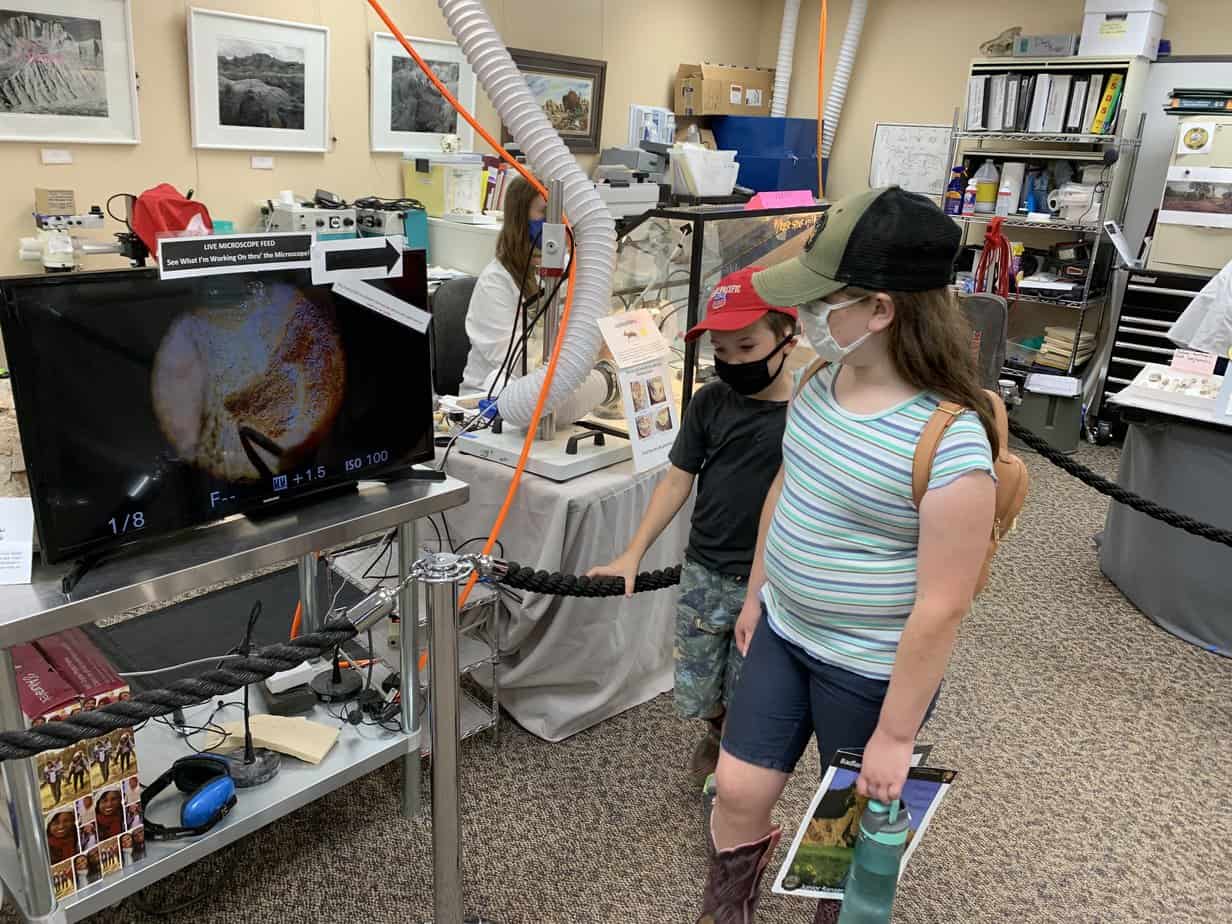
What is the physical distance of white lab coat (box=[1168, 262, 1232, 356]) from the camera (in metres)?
4.12

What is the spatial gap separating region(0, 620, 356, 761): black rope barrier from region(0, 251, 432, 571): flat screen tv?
8.7 inches

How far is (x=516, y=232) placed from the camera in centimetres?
289

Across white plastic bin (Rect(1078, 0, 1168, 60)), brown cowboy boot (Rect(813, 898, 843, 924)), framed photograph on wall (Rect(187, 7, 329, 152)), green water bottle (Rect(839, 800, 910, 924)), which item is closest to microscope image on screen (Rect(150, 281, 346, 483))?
green water bottle (Rect(839, 800, 910, 924))

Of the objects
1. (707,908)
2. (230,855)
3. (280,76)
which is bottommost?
(230,855)

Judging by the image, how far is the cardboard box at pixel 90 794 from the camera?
1.41 m

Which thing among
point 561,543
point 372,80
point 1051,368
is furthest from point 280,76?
point 1051,368

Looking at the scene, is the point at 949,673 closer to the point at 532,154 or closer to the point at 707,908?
the point at 707,908

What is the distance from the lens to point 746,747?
142 centimetres

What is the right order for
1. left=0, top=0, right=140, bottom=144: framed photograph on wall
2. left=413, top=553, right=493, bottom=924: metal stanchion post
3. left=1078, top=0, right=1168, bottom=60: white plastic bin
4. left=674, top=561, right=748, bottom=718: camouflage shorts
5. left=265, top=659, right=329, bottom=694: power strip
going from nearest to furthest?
left=413, top=553, right=493, bottom=924: metal stanchion post < left=674, top=561, right=748, bottom=718: camouflage shorts < left=265, top=659, right=329, bottom=694: power strip < left=0, top=0, right=140, bottom=144: framed photograph on wall < left=1078, top=0, right=1168, bottom=60: white plastic bin

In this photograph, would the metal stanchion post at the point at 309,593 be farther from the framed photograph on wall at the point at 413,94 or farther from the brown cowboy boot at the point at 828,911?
the framed photograph on wall at the point at 413,94

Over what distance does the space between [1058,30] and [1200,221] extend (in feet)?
5.44

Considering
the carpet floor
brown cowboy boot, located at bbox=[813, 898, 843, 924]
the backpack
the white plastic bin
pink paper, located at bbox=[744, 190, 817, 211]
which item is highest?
the white plastic bin

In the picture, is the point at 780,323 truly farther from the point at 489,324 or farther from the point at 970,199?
the point at 970,199

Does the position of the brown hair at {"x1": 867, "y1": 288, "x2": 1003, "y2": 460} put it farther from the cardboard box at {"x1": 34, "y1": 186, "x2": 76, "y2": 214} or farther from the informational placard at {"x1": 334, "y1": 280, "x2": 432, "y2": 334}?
the cardboard box at {"x1": 34, "y1": 186, "x2": 76, "y2": 214}
